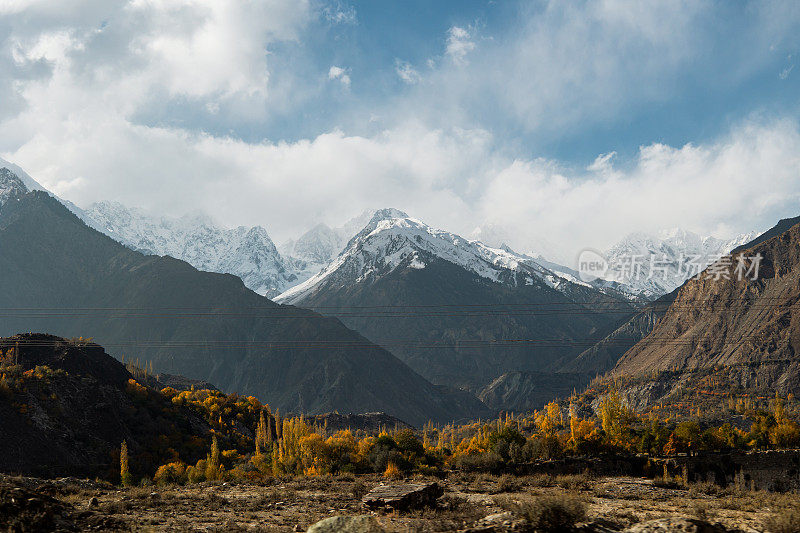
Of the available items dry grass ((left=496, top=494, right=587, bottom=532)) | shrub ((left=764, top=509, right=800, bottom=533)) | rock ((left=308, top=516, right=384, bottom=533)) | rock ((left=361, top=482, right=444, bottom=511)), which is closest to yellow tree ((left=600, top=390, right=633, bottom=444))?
rock ((left=361, top=482, right=444, bottom=511))

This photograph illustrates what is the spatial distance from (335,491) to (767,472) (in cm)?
4507

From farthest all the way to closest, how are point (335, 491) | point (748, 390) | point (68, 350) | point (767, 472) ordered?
point (748, 390) → point (68, 350) → point (767, 472) → point (335, 491)

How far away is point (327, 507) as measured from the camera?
82.3 feet

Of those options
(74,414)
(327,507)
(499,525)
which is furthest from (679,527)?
(74,414)

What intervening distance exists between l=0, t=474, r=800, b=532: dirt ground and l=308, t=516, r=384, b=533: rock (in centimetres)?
193

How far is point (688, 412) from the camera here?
13738cm

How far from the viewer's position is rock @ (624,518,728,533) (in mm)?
15594

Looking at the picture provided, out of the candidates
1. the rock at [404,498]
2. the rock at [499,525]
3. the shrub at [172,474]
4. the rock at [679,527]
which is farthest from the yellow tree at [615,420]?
the rock at [499,525]

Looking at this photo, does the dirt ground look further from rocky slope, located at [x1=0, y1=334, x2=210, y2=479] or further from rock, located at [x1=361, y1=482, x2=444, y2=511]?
rocky slope, located at [x1=0, y1=334, x2=210, y2=479]

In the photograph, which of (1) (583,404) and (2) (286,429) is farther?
(1) (583,404)

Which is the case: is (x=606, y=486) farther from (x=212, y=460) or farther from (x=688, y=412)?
(x=688, y=412)

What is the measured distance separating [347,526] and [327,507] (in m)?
9.83

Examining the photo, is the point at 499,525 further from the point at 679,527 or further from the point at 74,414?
the point at 74,414

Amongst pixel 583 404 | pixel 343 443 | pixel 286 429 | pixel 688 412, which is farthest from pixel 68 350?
pixel 583 404
